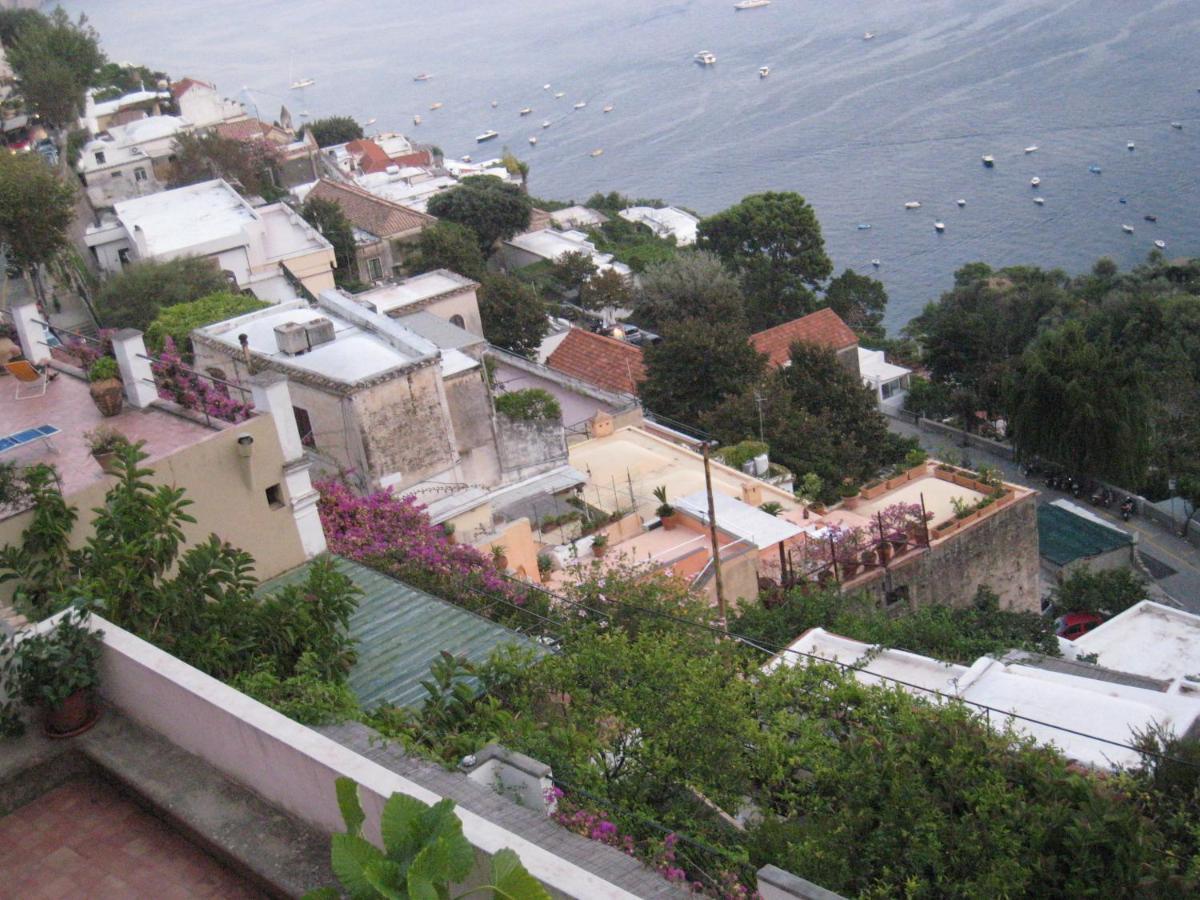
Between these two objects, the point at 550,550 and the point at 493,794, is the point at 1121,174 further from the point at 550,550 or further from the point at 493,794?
the point at 493,794

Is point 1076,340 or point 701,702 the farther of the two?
point 1076,340

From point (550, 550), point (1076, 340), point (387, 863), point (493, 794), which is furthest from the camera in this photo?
point (1076, 340)

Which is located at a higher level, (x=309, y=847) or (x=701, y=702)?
(x=309, y=847)

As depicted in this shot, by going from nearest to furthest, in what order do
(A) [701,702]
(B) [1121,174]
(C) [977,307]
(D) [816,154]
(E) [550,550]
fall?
(A) [701,702] < (E) [550,550] < (C) [977,307] < (B) [1121,174] < (D) [816,154]

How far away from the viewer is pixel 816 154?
7181 centimetres

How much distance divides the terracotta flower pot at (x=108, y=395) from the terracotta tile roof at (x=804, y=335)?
2438cm

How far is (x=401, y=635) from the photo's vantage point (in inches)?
407

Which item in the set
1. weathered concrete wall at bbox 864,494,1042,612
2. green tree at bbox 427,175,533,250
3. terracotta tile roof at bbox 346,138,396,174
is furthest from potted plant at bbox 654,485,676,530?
terracotta tile roof at bbox 346,138,396,174

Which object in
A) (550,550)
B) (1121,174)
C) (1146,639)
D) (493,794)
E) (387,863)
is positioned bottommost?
(1121,174)

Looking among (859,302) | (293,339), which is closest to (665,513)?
(293,339)

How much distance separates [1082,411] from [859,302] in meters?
18.8

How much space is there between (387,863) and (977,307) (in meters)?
41.9

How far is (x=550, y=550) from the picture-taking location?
17.0 m

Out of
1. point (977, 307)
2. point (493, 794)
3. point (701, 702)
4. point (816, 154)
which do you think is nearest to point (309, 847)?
point (493, 794)
